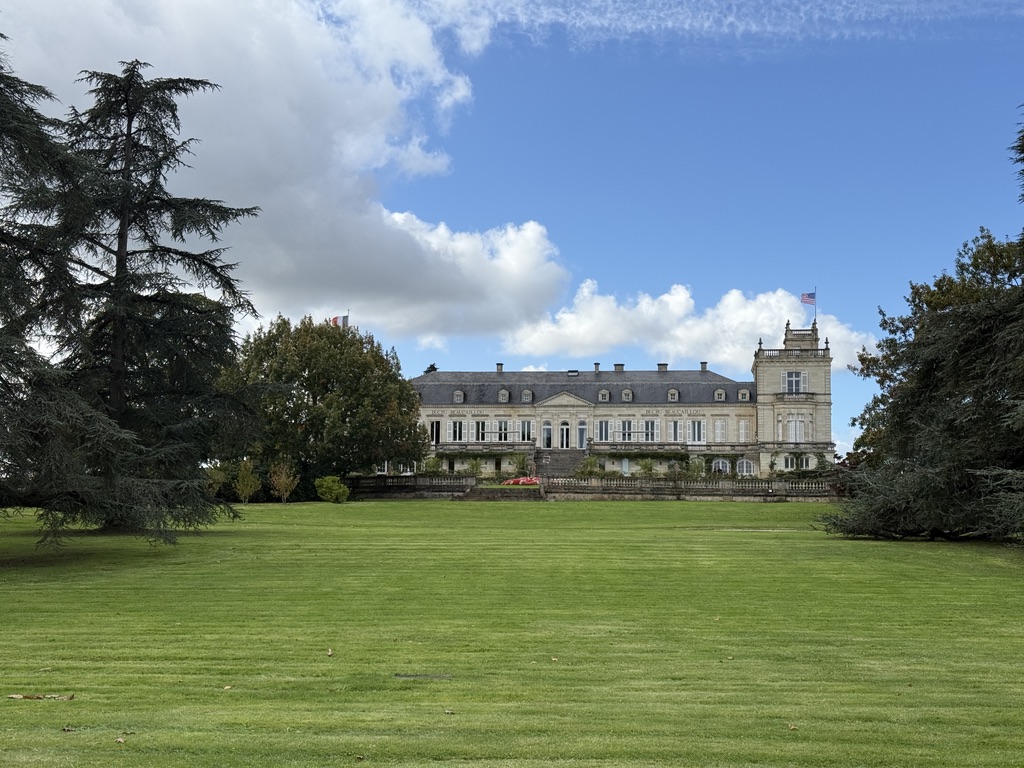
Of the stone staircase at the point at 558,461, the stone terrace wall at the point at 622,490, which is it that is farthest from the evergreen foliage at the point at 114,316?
the stone staircase at the point at 558,461

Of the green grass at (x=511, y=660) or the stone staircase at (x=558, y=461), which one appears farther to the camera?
the stone staircase at (x=558, y=461)

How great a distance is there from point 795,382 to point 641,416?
1242 cm

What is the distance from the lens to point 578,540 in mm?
23594

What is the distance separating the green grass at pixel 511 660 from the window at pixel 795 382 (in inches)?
2286

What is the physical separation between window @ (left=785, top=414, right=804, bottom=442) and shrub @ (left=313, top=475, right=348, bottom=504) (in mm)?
40059

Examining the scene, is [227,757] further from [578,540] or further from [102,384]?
[102,384]

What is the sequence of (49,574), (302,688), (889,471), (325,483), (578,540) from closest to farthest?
(302,688), (49,574), (578,540), (889,471), (325,483)

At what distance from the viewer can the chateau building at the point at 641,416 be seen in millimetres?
75312

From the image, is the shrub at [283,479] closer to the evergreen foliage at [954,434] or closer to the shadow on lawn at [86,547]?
the shadow on lawn at [86,547]

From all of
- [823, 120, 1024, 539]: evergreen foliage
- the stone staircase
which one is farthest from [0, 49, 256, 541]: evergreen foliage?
the stone staircase

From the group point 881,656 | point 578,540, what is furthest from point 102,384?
point 881,656

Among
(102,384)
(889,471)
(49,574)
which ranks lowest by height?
(49,574)

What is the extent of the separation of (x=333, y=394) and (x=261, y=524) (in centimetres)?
1876

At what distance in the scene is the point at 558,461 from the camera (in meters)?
76.1
